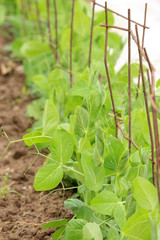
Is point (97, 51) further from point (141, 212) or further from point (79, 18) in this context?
point (141, 212)

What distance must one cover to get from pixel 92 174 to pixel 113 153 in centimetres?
7

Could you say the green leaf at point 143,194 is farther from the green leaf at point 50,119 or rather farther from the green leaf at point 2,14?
the green leaf at point 2,14

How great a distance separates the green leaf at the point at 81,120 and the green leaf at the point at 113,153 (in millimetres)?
108

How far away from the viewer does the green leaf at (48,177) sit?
1025 mm

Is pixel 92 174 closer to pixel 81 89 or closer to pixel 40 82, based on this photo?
pixel 81 89

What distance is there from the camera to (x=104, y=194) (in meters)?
0.92

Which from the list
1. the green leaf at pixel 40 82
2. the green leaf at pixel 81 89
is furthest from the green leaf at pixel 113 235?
the green leaf at pixel 40 82

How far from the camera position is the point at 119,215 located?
2.92 feet

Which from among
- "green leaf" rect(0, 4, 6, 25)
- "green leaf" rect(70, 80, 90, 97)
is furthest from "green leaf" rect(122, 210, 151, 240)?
"green leaf" rect(0, 4, 6, 25)

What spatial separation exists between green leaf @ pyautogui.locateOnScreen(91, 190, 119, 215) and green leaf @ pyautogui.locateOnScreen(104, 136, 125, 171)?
0.11 metres

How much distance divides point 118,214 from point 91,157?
179 mm

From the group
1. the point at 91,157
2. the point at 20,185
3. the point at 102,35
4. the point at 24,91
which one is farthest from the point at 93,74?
the point at 24,91

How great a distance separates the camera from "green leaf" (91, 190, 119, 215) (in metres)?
0.92

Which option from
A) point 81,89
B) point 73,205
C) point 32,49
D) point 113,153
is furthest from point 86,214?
point 32,49
